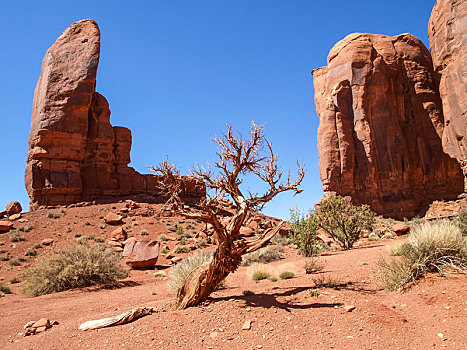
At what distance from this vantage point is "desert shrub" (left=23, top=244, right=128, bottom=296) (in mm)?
12102

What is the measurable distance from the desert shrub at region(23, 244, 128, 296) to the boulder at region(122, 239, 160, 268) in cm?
267

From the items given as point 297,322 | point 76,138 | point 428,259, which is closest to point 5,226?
point 76,138

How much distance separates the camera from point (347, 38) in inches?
1722

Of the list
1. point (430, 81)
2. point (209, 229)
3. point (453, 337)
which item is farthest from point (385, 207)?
point (453, 337)

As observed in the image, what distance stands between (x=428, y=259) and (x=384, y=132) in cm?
3700

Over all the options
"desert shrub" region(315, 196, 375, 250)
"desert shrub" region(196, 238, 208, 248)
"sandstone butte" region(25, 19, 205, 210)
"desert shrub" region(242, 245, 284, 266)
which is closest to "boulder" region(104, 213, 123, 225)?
"sandstone butte" region(25, 19, 205, 210)

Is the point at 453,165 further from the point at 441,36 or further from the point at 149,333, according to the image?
the point at 149,333

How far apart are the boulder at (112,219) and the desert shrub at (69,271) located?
15.6 meters

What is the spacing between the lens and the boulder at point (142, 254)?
16.7m

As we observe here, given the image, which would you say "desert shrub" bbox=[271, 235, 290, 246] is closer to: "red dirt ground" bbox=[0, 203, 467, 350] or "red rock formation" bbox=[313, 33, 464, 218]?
"red dirt ground" bbox=[0, 203, 467, 350]

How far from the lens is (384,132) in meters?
39.8

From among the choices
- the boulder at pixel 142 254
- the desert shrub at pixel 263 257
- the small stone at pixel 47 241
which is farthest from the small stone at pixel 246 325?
the small stone at pixel 47 241

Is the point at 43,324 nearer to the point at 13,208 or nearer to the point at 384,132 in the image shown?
the point at 13,208

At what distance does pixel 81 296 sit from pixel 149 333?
7.02 metres
